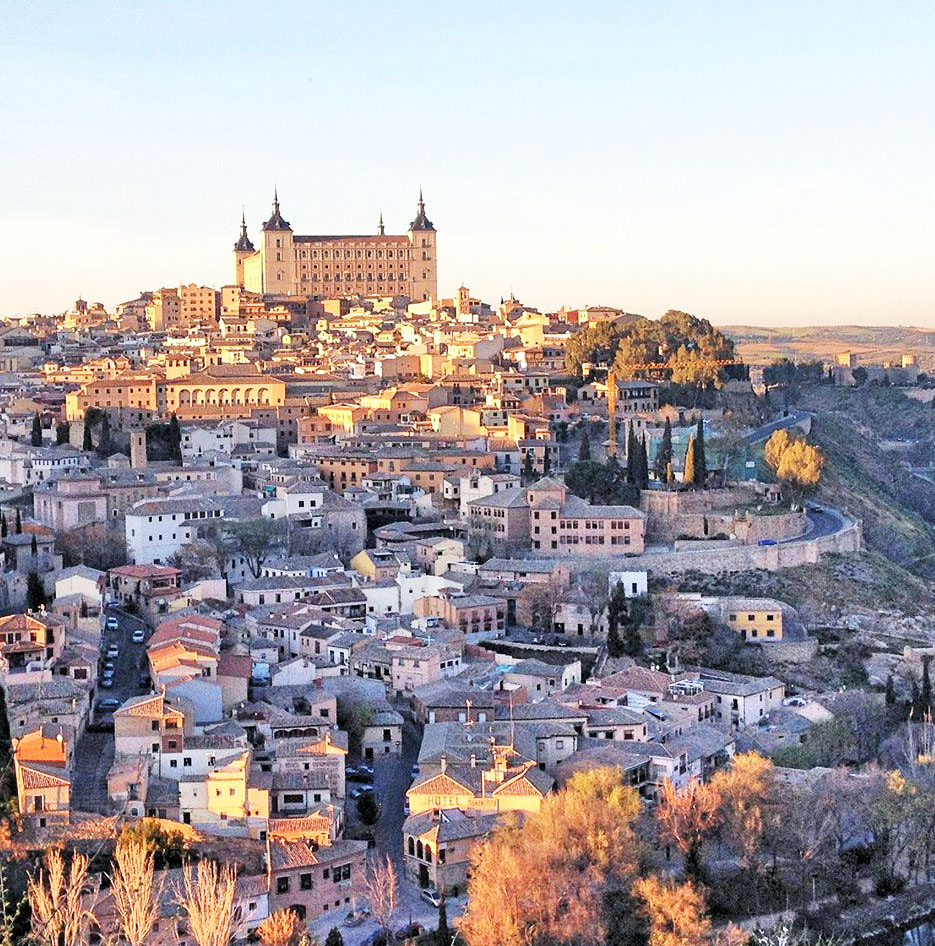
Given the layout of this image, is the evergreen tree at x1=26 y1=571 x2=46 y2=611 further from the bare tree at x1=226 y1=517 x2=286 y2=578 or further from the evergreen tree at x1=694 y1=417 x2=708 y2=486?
the evergreen tree at x1=694 y1=417 x2=708 y2=486

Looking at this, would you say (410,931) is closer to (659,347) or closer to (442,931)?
(442,931)

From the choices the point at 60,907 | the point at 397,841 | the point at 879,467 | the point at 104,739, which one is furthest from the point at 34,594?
the point at 879,467

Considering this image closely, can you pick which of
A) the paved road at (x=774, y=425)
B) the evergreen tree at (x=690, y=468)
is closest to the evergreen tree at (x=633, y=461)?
the evergreen tree at (x=690, y=468)

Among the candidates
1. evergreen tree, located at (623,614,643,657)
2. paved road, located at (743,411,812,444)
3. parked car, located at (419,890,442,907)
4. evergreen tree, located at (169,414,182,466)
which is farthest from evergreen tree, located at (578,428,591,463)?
parked car, located at (419,890,442,907)

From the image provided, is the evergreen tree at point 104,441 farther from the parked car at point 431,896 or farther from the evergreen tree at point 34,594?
the parked car at point 431,896

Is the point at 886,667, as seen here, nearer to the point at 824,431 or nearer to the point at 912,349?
the point at 824,431
